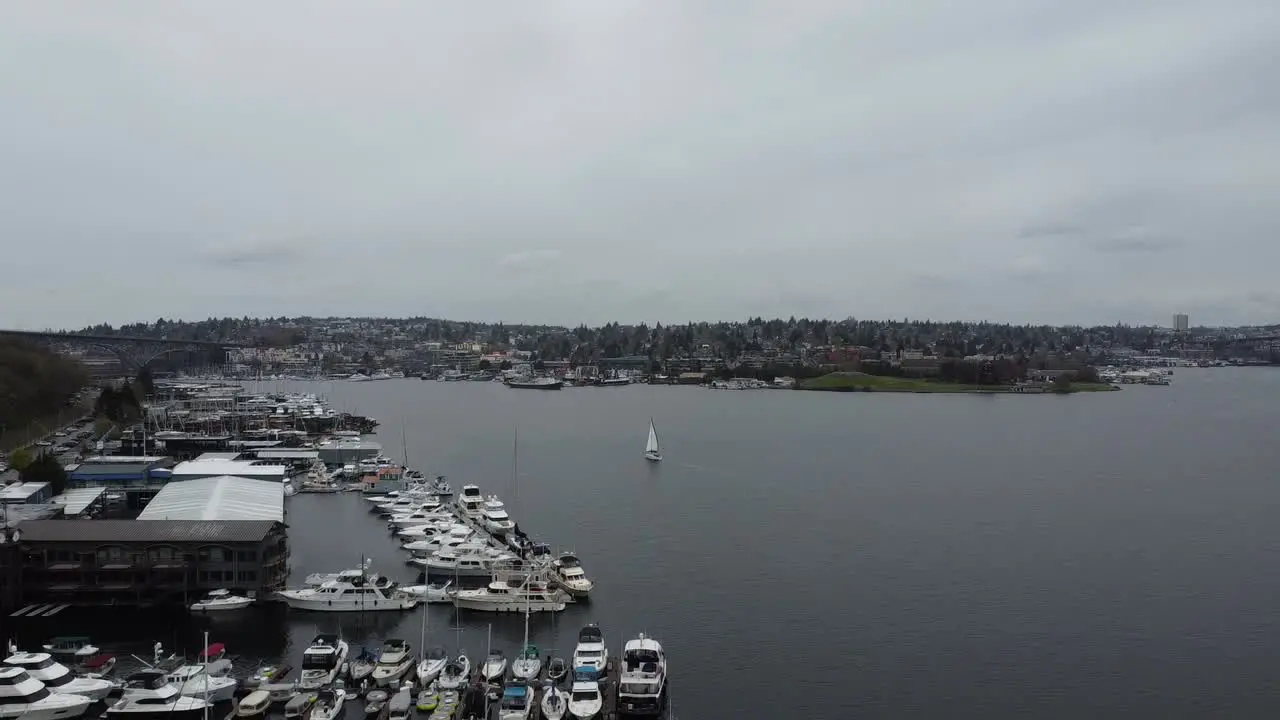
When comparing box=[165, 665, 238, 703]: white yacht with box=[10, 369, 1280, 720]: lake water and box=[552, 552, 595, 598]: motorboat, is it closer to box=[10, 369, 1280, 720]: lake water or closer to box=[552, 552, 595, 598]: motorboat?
box=[10, 369, 1280, 720]: lake water

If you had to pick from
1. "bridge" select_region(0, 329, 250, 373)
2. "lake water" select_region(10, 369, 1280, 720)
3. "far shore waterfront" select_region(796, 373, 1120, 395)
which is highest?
"bridge" select_region(0, 329, 250, 373)

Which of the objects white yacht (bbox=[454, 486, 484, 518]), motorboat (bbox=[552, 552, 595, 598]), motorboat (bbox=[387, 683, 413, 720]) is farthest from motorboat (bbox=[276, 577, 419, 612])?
white yacht (bbox=[454, 486, 484, 518])

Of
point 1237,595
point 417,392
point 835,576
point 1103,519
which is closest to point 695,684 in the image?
point 835,576

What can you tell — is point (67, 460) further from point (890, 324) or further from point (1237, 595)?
point (890, 324)

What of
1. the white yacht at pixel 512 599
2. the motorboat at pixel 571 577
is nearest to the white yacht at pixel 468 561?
the motorboat at pixel 571 577

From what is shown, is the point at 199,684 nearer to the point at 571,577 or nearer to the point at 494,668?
the point at 494,668

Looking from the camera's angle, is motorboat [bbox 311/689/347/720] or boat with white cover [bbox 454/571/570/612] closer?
motorboat [bbox 311/689/347/720]

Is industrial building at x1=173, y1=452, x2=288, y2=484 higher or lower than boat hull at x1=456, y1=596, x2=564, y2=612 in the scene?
higher
